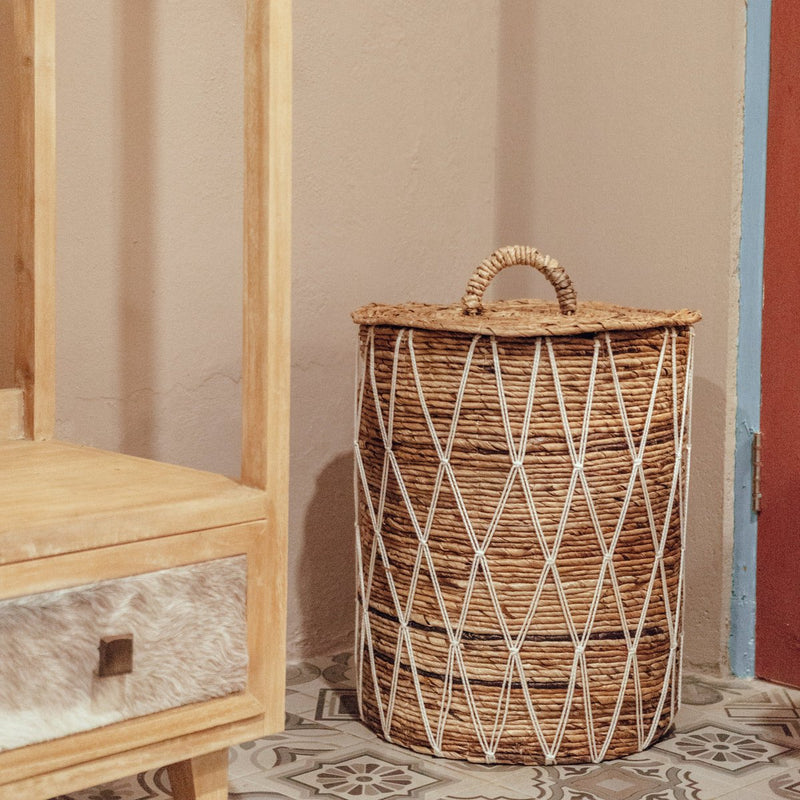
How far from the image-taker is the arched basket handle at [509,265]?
148 centimetres

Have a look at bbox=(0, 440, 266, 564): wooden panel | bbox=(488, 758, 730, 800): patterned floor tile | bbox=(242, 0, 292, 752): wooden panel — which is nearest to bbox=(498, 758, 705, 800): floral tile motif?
bbox=(488, 758, 730, 800): patterned floor tile

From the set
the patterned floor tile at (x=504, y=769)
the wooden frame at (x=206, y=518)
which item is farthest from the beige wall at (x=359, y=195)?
the wooden frame at (x=206, y=518)

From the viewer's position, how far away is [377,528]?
5.02 feet

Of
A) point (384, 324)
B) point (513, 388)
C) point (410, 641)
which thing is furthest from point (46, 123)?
point (410, 641)

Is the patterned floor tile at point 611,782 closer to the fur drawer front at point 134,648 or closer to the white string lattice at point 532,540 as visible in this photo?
the white string lattice at point 532,540

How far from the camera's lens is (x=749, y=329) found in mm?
1707

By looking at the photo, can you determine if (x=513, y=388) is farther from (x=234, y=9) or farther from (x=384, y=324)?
(x=234, y=9)

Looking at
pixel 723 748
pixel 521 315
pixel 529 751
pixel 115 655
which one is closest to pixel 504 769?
pixel 529 751

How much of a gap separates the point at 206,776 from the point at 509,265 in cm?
68

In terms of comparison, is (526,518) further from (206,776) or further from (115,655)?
(115,655)

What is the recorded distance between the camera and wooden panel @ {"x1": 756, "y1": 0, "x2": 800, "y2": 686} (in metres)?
1.65

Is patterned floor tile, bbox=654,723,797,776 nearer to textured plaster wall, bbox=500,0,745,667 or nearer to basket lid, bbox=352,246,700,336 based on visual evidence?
textured plaster wall, bbox=500,0,745,667

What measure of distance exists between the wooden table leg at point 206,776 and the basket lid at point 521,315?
1.77ft

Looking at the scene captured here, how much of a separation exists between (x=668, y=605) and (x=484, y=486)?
0.29 meters
